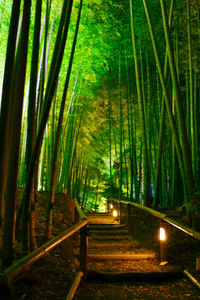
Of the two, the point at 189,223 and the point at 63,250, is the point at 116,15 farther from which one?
the point at 63,250

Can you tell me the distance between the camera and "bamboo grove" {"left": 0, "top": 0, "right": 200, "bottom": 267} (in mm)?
1956

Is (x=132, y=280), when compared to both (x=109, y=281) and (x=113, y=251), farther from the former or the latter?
(x=113, y=251)

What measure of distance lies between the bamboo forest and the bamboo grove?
0.5 inches

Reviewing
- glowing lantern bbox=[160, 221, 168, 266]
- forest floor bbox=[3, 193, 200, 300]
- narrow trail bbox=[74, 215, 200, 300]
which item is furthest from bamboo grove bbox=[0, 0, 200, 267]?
narrow trail bbox=[74, 215, 200, 300]

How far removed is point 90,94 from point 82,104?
66cm

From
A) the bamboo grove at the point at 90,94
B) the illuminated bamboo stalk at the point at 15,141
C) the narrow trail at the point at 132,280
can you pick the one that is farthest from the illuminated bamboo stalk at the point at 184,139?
the illuminated bamboo stalk at the point at 15,141

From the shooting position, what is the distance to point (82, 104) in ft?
22.1

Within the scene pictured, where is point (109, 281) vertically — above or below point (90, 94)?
below

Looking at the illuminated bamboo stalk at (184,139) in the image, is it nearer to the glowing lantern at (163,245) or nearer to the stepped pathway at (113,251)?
the glowing lantern at (163,245)

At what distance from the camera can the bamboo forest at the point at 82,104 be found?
6.39ft

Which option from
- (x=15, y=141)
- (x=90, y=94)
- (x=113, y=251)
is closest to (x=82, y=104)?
(x=90, y=94)

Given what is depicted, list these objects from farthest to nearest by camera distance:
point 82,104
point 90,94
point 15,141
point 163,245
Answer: point 90,94 → point 82,104 → point 163,245 → point 15,141

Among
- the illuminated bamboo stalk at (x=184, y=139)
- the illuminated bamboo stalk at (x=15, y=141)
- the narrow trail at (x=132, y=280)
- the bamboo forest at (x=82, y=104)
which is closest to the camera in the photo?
the illuminated bamboo stalk at (x=15, y=141)

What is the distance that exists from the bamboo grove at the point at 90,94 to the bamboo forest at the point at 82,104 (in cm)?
1
